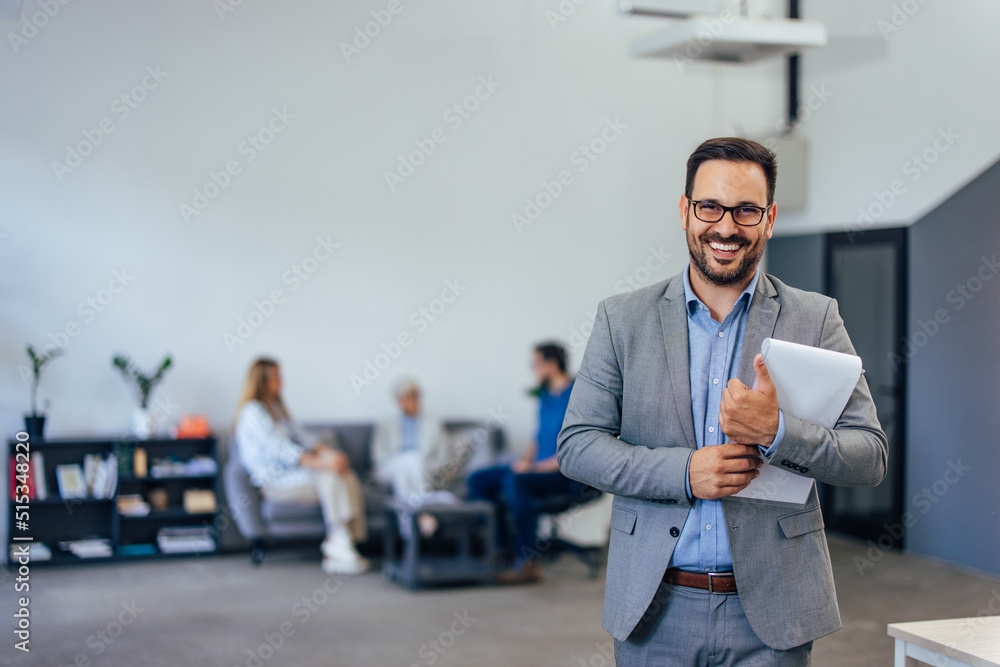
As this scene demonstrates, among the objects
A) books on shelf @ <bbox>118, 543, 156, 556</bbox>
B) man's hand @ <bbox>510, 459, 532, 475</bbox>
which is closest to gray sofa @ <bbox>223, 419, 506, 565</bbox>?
man's hand @ <bbox>510, 459, 532, 475</bbox>

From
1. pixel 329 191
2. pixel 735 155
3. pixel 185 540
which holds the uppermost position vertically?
pixel 329 191

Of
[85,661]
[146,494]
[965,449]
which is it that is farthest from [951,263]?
[146,494]

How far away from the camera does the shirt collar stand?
1996 mm

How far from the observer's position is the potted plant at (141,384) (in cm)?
652

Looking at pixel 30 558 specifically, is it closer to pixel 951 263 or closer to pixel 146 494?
pixel 146 494

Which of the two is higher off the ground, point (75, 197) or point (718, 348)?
point (75, 197)

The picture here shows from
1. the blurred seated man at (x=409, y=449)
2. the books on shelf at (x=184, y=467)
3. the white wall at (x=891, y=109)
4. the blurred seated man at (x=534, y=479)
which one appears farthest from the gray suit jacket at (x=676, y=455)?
the books on shelf at (x=184, y=467)

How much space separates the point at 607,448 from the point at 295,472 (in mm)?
4877

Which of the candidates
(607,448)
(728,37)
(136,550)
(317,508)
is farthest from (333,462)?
(607,448)

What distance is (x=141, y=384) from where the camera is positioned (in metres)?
6.53

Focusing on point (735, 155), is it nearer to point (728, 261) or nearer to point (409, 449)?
point (728, 261)

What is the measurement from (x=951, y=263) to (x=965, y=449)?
2.95 feet

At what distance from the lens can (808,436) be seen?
181cm

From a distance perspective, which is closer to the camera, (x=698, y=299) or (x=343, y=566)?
(x=698, y=299)
